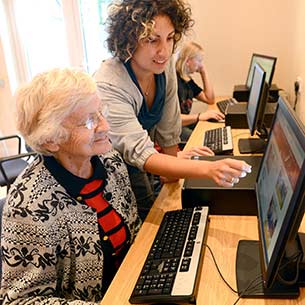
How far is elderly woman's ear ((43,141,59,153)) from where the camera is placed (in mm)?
1135

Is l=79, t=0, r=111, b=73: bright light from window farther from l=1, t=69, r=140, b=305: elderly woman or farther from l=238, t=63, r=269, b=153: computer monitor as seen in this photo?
l=1, t=69, r=140, b=305: elderly woman

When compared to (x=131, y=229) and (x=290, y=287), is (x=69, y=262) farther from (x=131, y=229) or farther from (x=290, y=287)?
(x=290, y=287)

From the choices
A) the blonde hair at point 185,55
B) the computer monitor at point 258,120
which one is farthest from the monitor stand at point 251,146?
the blonde hair at point 185,55

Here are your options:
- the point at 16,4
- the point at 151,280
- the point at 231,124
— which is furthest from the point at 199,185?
the point at 16,4

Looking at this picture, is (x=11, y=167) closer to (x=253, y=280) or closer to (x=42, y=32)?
(x=42, y=32)

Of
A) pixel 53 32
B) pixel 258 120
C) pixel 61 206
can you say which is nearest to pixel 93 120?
pixel 61 206

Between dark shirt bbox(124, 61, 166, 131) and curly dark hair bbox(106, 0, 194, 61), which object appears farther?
dark shirt bbox(124, 61, 166, 131)

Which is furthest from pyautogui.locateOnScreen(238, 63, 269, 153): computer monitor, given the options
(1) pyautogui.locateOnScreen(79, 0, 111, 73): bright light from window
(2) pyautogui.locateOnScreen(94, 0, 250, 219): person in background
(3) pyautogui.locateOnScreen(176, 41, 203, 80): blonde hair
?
(1) pyautogui.locateOnScreen(79, 0, 111, 73): bright light from window

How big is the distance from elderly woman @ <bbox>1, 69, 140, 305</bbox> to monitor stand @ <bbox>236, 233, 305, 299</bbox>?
413mm

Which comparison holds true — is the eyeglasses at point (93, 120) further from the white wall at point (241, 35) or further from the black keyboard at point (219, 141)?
the white wall at point (241, 35)

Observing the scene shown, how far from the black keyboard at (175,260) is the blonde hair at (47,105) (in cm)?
43

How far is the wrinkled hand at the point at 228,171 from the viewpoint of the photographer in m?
1.11

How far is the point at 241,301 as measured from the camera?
93 cm

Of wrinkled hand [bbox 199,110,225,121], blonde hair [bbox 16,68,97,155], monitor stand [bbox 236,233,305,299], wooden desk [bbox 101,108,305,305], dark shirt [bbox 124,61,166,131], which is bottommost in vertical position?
wrinkled hand [bbox 199,110,225,121]
